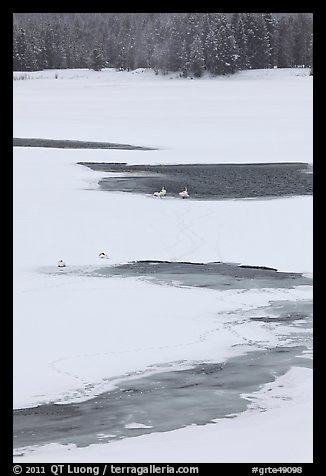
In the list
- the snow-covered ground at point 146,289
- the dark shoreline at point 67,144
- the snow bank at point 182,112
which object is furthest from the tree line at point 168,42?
the snow-covered ground at point 146,289

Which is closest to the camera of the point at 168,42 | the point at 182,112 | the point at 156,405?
the point at 156,405

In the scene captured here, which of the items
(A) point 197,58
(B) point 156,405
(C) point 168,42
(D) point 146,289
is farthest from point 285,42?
(B) point 156,405

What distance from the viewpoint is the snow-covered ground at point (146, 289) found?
6199 millimetres

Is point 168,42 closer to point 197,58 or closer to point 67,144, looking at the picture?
point 197,58

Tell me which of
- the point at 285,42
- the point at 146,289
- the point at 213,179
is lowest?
the point at 146,289

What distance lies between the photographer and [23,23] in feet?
182

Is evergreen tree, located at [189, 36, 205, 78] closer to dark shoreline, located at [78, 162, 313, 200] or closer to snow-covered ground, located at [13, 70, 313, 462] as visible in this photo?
snow-covered ground, located at [13, 70, 313, 462]

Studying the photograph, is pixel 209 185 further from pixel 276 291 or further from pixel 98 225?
pixel 276 291

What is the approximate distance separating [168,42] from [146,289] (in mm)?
43830

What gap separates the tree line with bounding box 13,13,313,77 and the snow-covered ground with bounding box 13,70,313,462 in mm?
23605

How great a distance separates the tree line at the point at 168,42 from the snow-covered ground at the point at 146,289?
23.6 metres

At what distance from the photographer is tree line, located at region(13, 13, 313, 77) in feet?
159

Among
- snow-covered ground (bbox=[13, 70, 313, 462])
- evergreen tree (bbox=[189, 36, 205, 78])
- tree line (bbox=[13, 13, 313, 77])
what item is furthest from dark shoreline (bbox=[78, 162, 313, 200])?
evergreen tree (bbox=[189, 36, 205, 78])

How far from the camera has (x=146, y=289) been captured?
9570 mm
